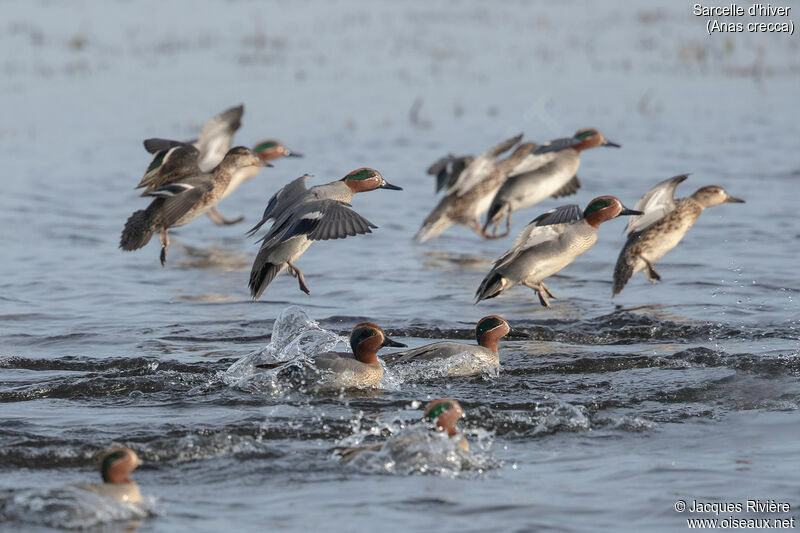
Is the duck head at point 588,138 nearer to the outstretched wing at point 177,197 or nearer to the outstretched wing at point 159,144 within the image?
the outstretched wing at point 177,197

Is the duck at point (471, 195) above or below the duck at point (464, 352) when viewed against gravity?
above

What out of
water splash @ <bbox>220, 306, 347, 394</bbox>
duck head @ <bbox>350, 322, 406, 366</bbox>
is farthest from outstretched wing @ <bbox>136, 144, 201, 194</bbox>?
duck head @ <bbox>350, 322, 406, 366</bbox>

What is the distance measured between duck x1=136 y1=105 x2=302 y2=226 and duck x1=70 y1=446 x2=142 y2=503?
5150 millimetres

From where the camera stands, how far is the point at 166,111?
55.1 feet

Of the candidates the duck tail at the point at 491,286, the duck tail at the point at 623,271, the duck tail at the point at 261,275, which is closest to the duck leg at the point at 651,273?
the duck tail at the point at 623,271

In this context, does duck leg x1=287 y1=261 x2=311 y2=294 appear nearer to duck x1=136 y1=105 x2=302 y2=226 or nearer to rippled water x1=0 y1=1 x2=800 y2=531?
rippled water x1=0 y1=1 x2=800 y2=531

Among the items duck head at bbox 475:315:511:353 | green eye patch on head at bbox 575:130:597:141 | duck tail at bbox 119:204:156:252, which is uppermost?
green eye patch on head at bbox 575:130:597:141

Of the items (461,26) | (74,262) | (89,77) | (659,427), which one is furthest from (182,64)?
(659,427)

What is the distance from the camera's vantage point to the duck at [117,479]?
15.1 feet

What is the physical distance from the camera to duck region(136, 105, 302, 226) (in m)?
9.88

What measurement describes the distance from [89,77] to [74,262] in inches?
354

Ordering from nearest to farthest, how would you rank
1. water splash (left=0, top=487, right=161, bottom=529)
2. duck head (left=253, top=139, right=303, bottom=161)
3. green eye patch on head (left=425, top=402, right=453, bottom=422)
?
water splash (left=0, top=487, right=161, bottom=529), green eye patch on head (left=425, top=402, right=453, bottom=422), duck head (left=253, top=139, right=303, bottom=161)

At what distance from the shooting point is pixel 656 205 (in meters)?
9.22

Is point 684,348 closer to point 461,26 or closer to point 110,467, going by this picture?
point 110,467
